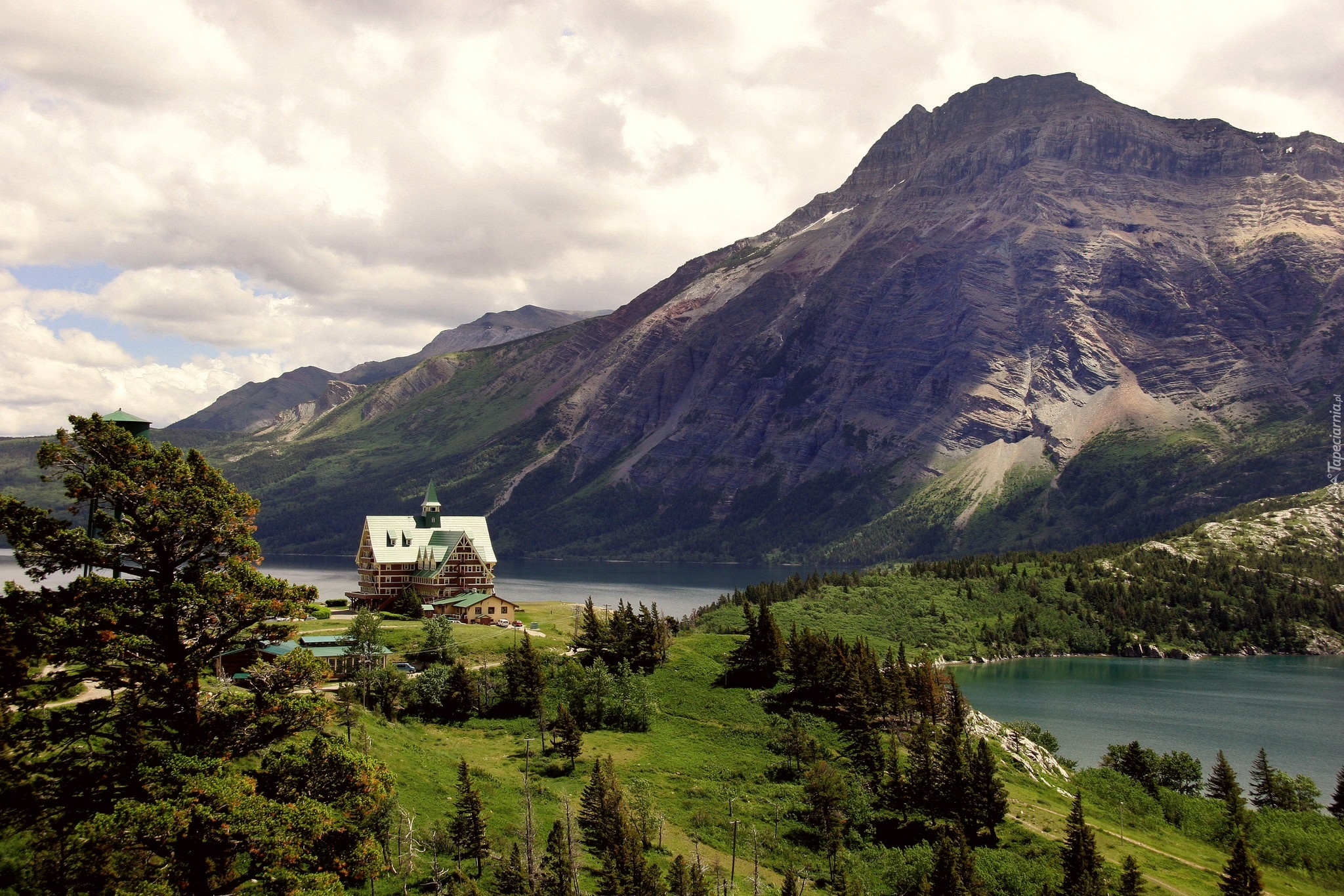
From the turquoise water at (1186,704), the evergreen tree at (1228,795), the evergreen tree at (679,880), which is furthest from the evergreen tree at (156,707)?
the turquoise water at (1186,704)

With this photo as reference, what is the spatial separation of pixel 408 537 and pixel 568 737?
65.8 m

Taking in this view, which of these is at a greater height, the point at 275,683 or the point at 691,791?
the point at 275,683

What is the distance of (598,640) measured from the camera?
90.8 metres

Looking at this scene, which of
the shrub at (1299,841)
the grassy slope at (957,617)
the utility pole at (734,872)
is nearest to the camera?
the utility pole at (734,872)

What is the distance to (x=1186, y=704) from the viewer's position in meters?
134

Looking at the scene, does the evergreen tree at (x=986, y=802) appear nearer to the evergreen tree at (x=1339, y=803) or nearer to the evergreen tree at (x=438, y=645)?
the evergreen tree at (x=1339, y=803)

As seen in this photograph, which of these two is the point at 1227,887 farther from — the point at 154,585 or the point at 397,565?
the point at 397,565

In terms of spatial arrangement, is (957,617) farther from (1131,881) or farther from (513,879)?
(513,879)

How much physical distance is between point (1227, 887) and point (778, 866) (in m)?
27.5

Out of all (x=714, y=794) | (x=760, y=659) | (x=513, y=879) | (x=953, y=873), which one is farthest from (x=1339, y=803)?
(x=513, y=879)

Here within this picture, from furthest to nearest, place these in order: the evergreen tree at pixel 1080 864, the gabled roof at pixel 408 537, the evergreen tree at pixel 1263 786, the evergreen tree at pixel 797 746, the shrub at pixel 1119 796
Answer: the gabled roof at pixel 408 537
the evergreen tree at pixel 1263 786
the shrub at pixel 1119 796
the evergreen tree at pixel 797 746
the evergreen tree at pixel 1080 864

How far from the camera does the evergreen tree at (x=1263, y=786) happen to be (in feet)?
275

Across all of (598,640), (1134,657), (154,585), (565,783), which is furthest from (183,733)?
(1134,657)

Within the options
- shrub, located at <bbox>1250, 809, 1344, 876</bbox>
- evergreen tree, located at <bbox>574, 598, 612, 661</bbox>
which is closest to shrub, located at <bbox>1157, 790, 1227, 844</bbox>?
shrub, located at <bbox>1250, 809, 1344, 876</bbox>
